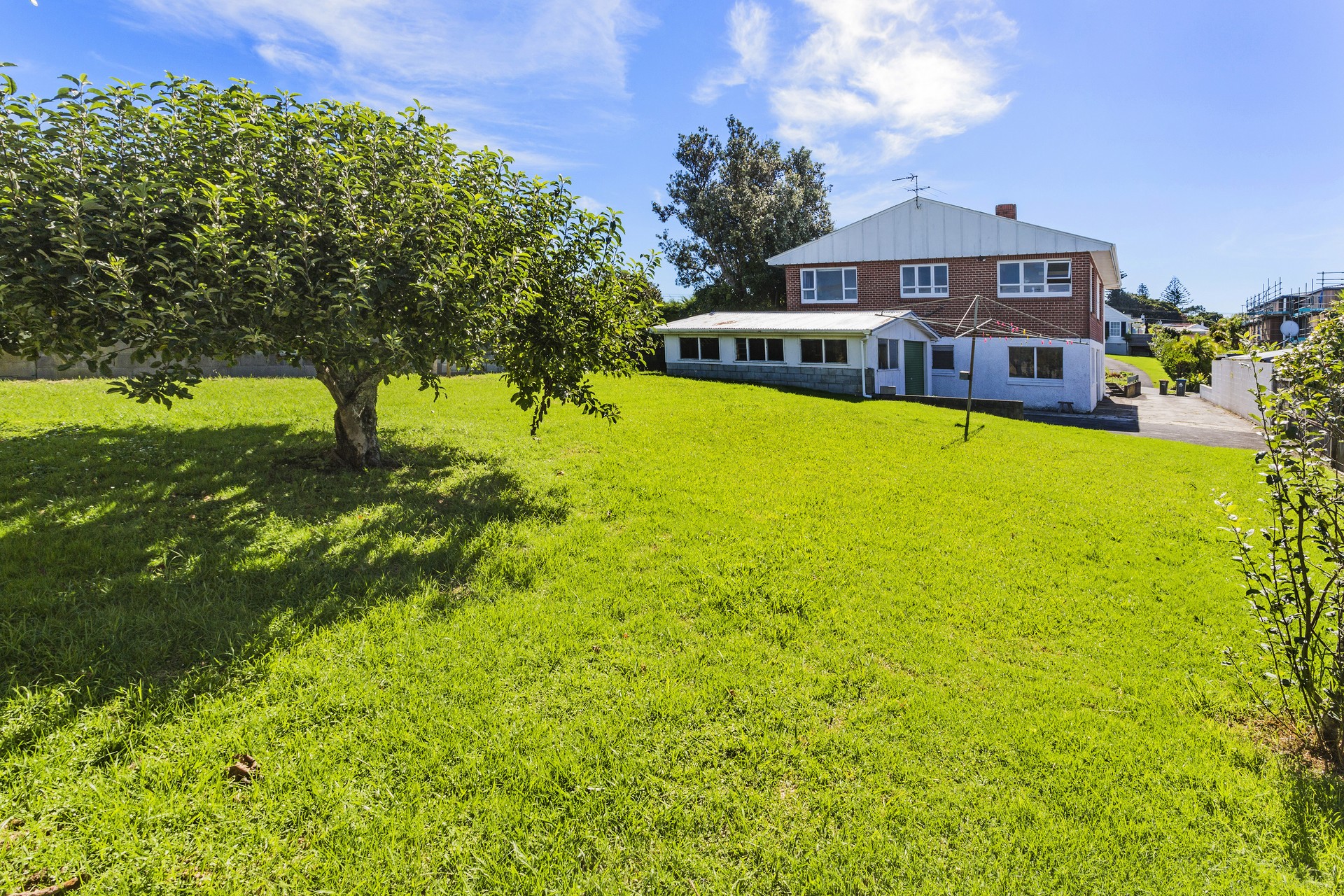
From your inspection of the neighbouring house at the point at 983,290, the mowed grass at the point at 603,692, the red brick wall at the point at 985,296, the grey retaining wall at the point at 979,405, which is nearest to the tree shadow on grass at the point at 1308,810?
the mowed grass at the point at 603,692

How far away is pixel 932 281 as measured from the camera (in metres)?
28.4

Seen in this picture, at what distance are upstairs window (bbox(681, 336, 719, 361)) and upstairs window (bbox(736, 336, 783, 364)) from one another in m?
1.14

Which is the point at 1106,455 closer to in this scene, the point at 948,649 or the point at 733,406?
the point at 733,406

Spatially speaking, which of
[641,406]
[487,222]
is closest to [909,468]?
[641,406]

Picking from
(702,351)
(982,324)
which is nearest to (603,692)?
(702,351)

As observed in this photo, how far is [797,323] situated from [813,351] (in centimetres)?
179

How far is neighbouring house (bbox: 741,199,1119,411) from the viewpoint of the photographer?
1019 inches

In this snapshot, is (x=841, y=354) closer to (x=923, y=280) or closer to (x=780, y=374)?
(x=780, y=374)

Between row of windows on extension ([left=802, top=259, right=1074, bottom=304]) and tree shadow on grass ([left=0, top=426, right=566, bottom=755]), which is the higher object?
row of windows on extension ([left=802, top=259, right=1074, bottom=304])

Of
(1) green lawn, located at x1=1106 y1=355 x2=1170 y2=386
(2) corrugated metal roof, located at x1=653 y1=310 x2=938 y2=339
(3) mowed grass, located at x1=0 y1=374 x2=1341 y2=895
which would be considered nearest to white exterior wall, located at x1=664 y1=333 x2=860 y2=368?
(2) corrugated metal roof, located at x1=653 y1=310 x2=938 y2=339

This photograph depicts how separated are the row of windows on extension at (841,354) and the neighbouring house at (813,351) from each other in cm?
3

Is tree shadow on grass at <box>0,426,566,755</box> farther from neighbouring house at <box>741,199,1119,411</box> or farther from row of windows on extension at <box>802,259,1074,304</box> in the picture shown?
row of windows on extension at <box>802,259,1074,304</box>

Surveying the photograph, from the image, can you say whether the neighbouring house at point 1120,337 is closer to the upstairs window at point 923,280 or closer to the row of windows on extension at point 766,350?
the upstairs window at point 923,280

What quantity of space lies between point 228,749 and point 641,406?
44.7 ft
